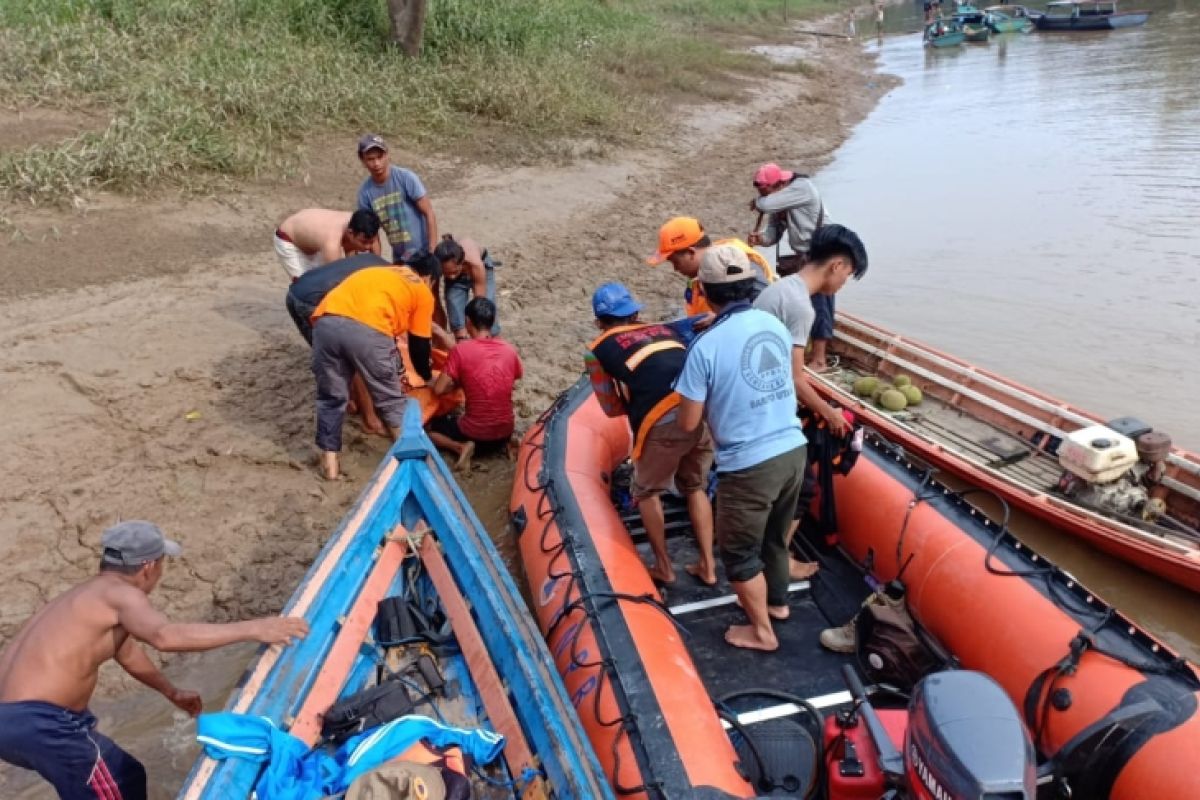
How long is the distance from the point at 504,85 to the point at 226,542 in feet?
30.3

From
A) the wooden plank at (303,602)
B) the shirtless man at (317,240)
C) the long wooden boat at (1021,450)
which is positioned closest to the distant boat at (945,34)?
the long wooden boat at (1021,450)

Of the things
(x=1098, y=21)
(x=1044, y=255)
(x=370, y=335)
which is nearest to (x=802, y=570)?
(x=370, y=335)

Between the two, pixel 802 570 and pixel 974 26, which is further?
pixel 974 26

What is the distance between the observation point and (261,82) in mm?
9867

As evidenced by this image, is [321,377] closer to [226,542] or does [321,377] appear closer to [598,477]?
[226,542]

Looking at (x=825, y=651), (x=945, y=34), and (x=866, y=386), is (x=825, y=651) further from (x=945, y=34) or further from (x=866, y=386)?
(x=945, y=34)

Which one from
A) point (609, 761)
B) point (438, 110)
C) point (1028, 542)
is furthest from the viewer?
point (438, 110)

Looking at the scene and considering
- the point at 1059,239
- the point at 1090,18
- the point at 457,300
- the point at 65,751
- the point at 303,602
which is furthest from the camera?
the point at 1090,18

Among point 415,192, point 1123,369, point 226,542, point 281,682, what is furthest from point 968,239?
point 281,682

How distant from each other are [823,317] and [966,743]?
14.4ft

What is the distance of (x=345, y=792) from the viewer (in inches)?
100

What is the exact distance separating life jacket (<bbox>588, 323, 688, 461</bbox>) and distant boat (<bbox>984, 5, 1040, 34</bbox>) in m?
33.3

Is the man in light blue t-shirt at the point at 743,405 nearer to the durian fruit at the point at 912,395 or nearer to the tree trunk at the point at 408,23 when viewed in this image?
the durian fruit at the point at 912,395

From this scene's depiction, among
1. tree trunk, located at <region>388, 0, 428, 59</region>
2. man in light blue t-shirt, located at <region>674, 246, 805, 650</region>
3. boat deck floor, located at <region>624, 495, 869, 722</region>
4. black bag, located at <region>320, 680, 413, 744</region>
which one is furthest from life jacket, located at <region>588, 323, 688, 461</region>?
tree trunk, located at <region>388, 0, 428, 59</region>
